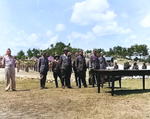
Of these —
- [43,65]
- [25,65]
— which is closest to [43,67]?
[43,65]

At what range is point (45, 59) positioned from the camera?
1013 cm

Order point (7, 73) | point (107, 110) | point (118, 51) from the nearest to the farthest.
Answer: point (107, 110) < point (7, 73) < point (118, 51)

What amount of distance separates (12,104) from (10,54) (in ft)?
12.0

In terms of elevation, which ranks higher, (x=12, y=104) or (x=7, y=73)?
(x=7, y=73)

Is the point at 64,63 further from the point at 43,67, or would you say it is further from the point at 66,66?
the point at 43,67

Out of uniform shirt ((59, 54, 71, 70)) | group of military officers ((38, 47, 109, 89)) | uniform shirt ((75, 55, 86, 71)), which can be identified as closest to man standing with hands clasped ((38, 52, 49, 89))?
group of military officers ((38, 47, 109, 89))

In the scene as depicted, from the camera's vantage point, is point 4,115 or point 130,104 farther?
point 130,104

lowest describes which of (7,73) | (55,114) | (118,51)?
(55,114)

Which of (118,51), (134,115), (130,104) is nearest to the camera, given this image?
(134,115)

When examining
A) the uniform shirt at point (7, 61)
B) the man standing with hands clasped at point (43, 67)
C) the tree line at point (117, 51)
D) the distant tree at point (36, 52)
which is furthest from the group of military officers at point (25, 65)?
the distant tree at point (36, 52)

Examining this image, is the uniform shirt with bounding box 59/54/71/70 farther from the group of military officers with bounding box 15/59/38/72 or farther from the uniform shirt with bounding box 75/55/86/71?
the group of military officers with bounding box 15/59/38/72

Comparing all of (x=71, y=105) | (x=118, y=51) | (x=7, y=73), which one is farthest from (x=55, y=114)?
(x=118, y=51)

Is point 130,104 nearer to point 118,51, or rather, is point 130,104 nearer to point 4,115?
point 4,115

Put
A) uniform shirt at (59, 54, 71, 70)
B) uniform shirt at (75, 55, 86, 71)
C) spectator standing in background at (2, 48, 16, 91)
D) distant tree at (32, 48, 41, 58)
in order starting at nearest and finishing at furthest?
1. spectator standing in background at (2, 48, 16, 91)
2. uniform shirt at (59, 54, 71, 70)
3. uniform shirt at (75, 55, 86, 71)
4. distant tree at (32, 48, 41, 58)
